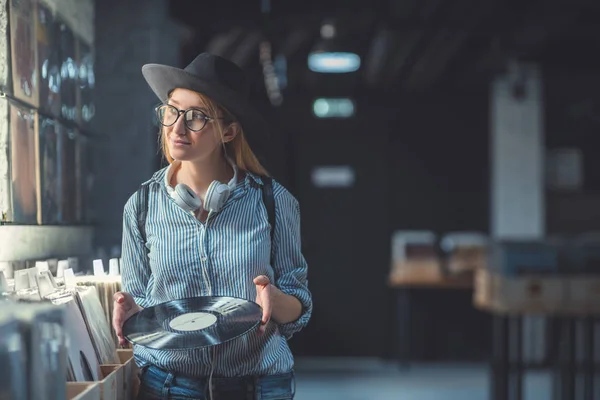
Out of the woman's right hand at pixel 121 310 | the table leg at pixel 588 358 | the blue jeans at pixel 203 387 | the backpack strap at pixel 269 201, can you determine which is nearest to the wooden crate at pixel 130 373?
the blue jeans at pixel 203 387

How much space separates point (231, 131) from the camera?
1.73 meters

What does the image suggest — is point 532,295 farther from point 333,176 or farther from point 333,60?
point 333,176

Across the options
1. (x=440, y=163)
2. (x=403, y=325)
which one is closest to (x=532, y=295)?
(x=403, y=325)

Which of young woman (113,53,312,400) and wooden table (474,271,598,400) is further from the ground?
young woman (113,53,312,400)

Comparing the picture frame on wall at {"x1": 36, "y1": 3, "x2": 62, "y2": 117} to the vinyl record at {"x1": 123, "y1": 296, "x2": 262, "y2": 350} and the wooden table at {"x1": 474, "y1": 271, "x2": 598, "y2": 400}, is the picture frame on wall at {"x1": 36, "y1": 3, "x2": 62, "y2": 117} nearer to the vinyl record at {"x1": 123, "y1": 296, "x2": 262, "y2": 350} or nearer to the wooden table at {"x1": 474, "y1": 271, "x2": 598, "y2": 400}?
the vinyl record at {"x1": 123, "y1": 296, "x2": 262, "y2": 350}

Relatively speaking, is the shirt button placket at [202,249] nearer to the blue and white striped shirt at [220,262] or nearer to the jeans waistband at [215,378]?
the blue and white striped shirt at [220,262]

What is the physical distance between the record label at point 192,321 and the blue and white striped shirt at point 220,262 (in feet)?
0.20

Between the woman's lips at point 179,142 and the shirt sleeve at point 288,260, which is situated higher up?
the woman's lips at point 179,142

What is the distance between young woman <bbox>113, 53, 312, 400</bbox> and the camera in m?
1.68

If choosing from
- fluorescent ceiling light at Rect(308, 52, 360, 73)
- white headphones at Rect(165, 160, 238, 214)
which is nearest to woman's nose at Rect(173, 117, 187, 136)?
white headphones at Rect(165, 160, 238, 214)

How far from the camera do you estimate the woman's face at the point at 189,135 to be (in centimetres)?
166

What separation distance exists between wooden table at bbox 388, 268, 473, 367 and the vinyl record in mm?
6267

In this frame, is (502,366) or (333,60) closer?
(502,366)

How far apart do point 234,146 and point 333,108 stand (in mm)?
7038
